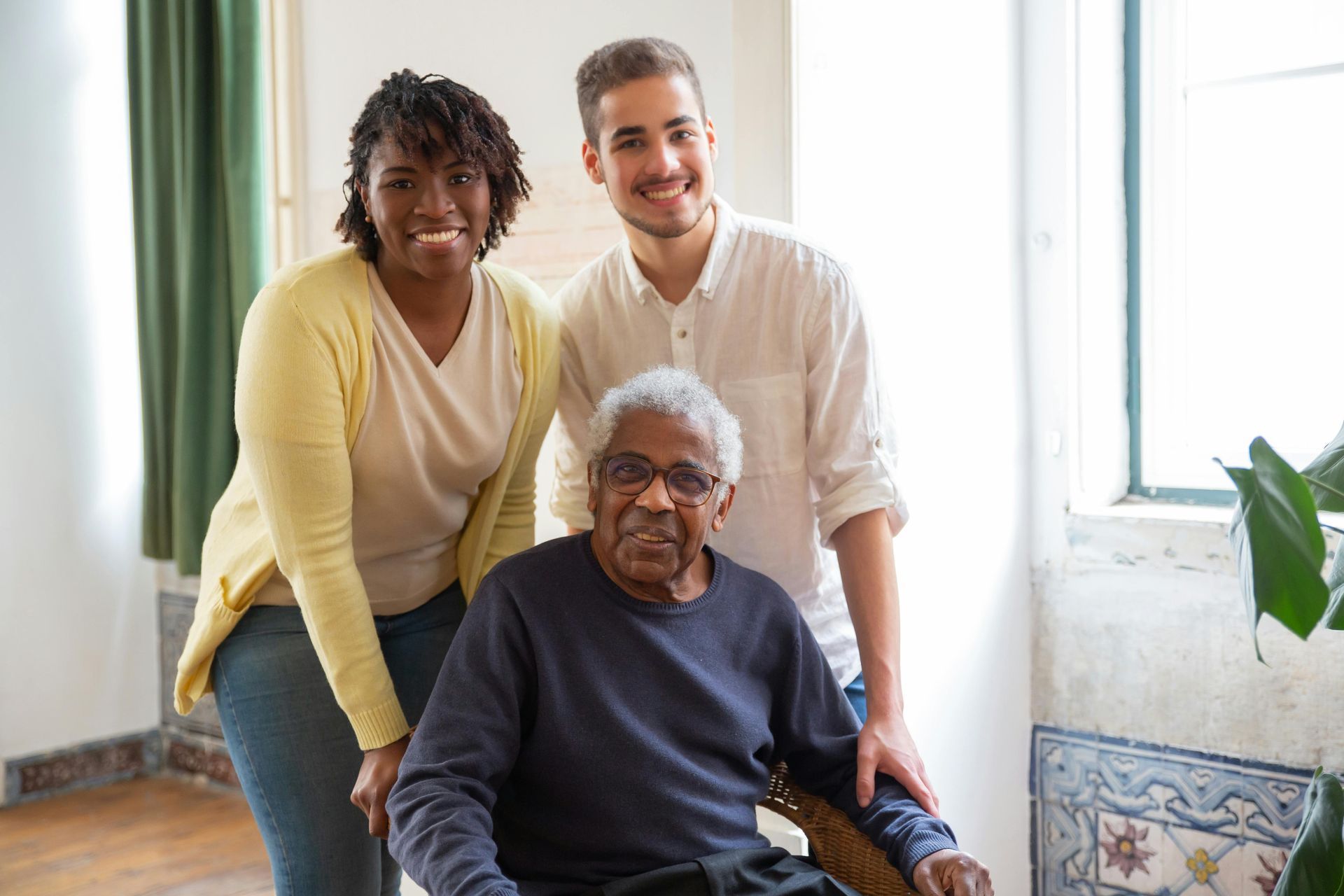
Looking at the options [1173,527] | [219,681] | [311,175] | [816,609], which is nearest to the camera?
[219,681]

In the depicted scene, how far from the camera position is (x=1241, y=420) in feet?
8.45

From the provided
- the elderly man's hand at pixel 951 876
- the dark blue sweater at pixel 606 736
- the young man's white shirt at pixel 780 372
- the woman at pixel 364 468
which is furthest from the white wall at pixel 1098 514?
the woman at pixel 364 468

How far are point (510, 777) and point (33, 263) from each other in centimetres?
290

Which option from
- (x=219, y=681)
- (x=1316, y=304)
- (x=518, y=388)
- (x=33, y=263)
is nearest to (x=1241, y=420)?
(x=1316, y=304)

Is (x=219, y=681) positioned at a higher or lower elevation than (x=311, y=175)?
lower

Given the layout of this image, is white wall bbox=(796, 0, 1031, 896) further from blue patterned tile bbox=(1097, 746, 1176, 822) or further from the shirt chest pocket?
the shirt chest pocket

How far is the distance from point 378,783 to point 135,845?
213 cm

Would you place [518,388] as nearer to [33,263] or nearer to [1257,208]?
[1257,208]

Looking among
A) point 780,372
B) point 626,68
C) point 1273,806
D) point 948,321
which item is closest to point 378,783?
point 780,372

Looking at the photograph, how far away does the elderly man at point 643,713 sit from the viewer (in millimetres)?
1436

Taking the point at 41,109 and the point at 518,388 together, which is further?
the point at 41,109

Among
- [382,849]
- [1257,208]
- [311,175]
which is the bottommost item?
[382,849]

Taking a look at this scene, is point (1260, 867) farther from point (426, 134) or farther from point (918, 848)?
point (426, 134)

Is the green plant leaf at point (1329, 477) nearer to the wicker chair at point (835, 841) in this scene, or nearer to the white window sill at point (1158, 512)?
the wicker chair at point (835, 841)
